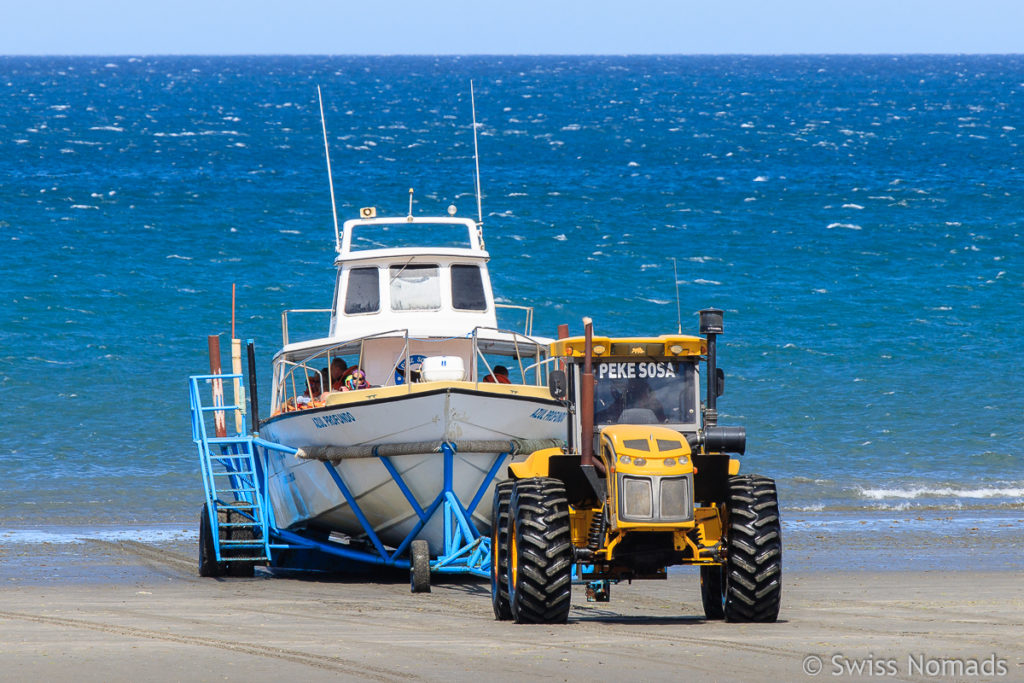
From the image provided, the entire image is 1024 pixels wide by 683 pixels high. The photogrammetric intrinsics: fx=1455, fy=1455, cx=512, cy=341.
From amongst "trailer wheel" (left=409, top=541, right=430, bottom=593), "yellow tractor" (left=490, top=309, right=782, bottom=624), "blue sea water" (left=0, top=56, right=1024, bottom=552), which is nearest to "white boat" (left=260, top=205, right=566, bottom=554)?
"trailer wheel" (left=409, top=541, right=430, bottom=593)

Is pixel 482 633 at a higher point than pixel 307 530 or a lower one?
higher

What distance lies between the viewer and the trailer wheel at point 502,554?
10.6 metres

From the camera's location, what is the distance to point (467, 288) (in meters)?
16.8

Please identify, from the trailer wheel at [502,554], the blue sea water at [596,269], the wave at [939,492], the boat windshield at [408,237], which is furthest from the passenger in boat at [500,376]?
the boat windshield at [408,237]

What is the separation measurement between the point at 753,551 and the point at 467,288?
7474 mm

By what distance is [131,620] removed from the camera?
35.1 ft

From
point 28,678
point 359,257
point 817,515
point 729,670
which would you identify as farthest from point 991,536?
point 28,678

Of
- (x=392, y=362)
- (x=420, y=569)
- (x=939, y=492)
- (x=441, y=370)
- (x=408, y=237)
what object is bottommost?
(x=939, y=492)

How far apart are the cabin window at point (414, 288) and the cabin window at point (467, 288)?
196 millimetres

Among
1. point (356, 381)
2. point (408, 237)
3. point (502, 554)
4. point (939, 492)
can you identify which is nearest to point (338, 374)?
point (356, 381)

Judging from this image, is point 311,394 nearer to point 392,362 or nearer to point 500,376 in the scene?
point 392,362

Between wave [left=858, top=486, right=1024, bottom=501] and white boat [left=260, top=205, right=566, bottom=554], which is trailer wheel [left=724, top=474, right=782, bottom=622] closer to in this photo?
white boat [left=260, top=205, right=566, bottom=554]

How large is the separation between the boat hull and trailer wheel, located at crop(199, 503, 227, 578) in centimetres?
115

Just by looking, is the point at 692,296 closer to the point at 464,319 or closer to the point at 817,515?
the point at 817,515
